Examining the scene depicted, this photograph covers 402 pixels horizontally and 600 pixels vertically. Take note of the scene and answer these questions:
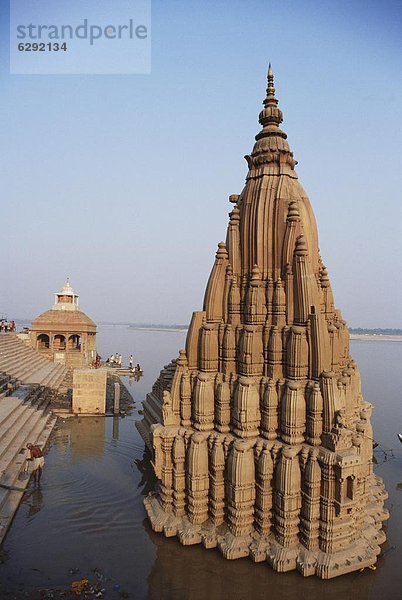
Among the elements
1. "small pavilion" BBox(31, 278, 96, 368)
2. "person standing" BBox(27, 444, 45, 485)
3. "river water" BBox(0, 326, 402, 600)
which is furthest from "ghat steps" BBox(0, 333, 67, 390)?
"river water" BBox(0, 326, 402, 600)

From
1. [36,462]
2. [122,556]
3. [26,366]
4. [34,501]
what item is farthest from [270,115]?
[26,366]

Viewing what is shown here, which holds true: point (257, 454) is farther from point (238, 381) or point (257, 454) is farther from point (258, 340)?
point (258, 340)

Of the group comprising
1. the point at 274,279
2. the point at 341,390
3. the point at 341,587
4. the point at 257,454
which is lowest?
the point at 341,587

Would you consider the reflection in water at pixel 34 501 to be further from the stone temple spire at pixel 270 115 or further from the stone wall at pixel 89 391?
the stone temple spire at pixel 270 115

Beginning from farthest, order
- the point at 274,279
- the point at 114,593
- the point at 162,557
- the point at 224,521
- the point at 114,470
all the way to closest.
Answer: the point at 114,470 → the point at 274,279 → the point at 224,521 → the point at 162,557 → the point at 114,593

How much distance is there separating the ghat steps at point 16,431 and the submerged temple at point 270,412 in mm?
3740

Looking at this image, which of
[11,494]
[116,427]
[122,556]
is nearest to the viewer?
[122,556]

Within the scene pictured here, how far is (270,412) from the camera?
8.41 m

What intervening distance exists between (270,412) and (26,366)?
23.1 m

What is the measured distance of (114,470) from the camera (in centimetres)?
1255

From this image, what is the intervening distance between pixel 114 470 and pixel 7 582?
18.3 feet

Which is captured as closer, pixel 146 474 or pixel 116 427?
pixel 146 474

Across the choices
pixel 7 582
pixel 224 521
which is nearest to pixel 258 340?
pixel 224 521

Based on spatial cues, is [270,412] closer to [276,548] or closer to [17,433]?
[276,548]
